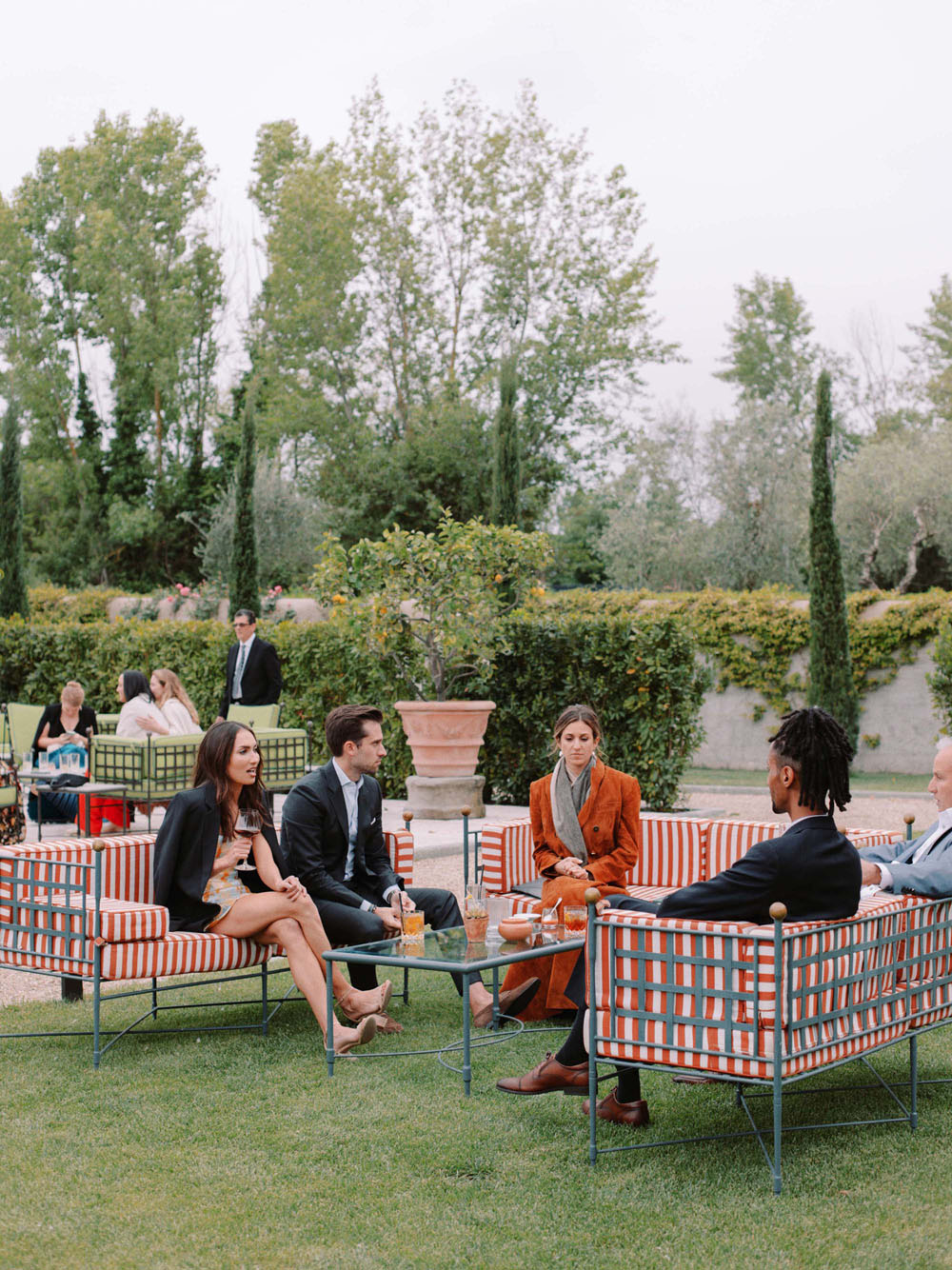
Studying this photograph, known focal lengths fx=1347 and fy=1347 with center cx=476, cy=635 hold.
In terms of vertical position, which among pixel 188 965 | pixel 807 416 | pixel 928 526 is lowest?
pixel 188 965

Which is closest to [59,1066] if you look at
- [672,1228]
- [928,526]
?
[672,1228]

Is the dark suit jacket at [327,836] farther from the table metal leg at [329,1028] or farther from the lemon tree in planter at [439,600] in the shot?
the lemon tree in planter at [439,600]

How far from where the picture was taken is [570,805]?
5598 millimetres

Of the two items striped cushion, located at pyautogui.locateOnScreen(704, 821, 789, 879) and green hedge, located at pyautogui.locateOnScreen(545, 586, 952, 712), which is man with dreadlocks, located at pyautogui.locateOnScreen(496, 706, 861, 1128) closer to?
striped cushion, located at pyautogui.locateOnScreen(704, 821, 789, 879)

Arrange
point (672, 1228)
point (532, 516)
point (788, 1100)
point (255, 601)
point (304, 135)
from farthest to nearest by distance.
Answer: point (304, 135)
point (532, 516)
point (255, 601)
point (788, 1100)
point (672, 1228)

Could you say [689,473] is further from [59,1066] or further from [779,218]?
[59,1066]

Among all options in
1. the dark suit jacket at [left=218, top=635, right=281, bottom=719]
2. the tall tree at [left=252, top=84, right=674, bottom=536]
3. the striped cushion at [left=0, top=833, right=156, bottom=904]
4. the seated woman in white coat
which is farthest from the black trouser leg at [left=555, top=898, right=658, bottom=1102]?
the tall tree at [left=252, top=84, right=674, bottom=536]

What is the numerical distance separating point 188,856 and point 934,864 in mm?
2686

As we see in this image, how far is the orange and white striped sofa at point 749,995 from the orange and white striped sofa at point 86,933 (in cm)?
173

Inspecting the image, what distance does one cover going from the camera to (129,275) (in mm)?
35375

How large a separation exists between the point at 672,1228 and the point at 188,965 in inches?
89.5

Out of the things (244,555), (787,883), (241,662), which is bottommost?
(787,883)

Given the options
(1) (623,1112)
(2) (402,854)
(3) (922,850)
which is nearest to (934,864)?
(3) (922,850)

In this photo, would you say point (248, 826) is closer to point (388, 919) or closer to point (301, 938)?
point (301, 938)
